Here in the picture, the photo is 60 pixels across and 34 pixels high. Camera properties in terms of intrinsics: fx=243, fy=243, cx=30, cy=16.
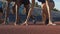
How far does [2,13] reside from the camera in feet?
35.3

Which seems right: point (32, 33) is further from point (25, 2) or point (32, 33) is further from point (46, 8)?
point (25, 2)

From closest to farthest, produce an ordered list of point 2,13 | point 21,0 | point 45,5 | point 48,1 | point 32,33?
point 32,33
point 48,1
point 45,5
point 21,0
point 2,13

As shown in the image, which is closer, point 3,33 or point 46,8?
point 3,33

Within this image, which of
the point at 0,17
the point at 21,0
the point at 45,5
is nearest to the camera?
the point at 45,5

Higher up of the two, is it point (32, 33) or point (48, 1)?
point (48, 1)

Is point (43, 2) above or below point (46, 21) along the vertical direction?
above

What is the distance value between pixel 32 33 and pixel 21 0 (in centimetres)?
347

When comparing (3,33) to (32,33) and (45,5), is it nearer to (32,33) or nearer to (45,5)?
(32,33)

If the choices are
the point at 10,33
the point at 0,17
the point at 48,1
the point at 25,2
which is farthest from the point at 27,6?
the point at 10,33

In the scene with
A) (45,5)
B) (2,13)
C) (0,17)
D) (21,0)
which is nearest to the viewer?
(45,5)

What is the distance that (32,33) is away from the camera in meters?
4.70

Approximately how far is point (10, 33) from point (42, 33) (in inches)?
24.7

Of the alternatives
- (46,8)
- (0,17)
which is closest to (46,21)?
(46,8)

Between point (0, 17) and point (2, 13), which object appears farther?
point (2, 13)
